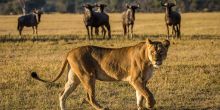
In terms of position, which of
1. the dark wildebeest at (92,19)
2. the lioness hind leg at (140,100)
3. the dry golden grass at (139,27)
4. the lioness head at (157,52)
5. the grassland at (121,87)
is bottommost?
the dry golden grass at (139,27)

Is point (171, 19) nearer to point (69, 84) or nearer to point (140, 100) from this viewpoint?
point (69, 84)

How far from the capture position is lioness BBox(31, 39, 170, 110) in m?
10.8

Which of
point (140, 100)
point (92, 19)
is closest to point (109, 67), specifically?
point (140, 100)

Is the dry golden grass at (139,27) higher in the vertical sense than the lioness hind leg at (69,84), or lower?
lower

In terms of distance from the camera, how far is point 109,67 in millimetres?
11312

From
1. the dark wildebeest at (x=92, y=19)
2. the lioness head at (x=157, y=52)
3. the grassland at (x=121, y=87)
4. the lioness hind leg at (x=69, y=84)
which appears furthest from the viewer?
the dark wildebeest at (x=92, y=19)

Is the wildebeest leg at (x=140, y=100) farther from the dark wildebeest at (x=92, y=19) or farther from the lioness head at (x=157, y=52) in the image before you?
the dark wildebeest at (x=92, y=19)

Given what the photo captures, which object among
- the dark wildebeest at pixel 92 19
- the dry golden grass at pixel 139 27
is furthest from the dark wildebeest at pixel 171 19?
the dry golden grass at pixel 139 27

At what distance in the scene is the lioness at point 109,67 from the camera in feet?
35.5

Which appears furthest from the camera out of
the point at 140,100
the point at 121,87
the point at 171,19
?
the point at 171,19

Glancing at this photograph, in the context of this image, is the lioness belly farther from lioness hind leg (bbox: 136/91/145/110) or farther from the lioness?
lioness hind leg (bbox: 136/91/145/110)

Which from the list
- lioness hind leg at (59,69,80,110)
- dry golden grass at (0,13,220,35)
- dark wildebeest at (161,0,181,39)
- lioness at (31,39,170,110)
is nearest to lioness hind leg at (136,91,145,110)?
lioness at (31,39,170,110)

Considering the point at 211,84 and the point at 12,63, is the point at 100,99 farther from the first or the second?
the point at 12,63

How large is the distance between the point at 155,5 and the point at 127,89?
95.5m
